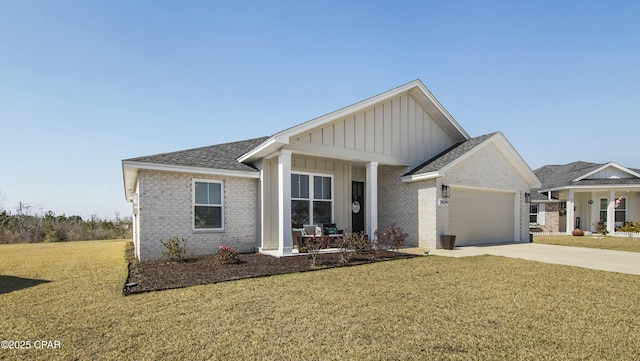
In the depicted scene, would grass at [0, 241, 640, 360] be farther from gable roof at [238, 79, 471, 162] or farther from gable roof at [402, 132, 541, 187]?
gable roof at [402, 132, 541, 187]

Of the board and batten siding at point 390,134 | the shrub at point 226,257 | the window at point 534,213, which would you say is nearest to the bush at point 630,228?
the window at point 534,213

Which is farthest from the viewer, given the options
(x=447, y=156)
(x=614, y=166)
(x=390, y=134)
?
(x=614, y=166)

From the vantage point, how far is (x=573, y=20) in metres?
11.3

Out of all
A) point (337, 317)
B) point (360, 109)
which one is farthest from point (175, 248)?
point (360, 109)

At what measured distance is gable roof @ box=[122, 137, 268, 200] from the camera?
377 inches

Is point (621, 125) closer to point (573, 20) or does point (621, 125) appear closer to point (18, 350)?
point (573, 20)

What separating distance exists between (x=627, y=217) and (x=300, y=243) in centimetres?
2439

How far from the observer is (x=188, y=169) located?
10.1 metres

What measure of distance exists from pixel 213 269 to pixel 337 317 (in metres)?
4.73

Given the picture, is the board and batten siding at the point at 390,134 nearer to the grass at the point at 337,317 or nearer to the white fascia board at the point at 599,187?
the grass at the point at 337,317

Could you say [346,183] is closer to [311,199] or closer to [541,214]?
[311,199]

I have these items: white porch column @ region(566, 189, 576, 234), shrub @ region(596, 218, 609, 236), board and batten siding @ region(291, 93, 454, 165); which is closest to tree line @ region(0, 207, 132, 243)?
board and batten siding @ region(291, 93, 454, 165)

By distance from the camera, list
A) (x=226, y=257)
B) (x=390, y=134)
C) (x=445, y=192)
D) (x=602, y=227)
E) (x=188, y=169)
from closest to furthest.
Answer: (x=226, y=257) → (x=188, y=169) → (x=445, y=192) → (x=390, y=134) → (x=602, y=227)

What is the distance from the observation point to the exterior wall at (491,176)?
1301 centimetres
